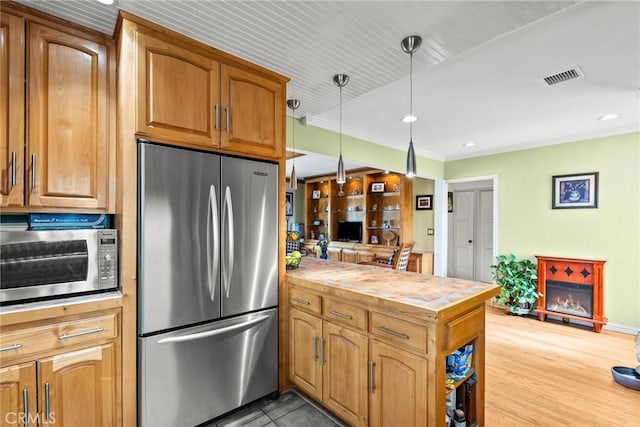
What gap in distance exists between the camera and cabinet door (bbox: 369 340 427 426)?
5.02 ft

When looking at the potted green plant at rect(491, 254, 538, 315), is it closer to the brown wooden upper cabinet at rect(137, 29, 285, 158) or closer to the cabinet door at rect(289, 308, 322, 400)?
the cabinet door at rect(289, 308, 322, 400)

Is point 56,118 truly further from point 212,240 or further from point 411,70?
point 411,70

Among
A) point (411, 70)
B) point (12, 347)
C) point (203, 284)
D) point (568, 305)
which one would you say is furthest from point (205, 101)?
point (568, 305)

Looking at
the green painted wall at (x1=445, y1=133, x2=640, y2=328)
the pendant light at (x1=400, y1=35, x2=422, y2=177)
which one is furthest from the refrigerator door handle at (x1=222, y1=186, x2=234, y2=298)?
the green painted wall at (x1=445, y1=133, x2=640, y2=328)

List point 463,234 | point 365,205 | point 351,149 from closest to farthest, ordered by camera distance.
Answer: point 351,149, point 365,205, point 463,234

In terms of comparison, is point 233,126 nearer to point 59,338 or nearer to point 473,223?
point 59,338

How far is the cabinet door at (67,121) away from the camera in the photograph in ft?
5.31

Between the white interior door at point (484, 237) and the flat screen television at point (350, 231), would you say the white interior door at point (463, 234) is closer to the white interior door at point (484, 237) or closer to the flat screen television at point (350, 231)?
the white interior door at point (484, 237)

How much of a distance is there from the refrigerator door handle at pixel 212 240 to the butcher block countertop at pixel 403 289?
586 millimetres

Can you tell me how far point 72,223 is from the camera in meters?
1.80

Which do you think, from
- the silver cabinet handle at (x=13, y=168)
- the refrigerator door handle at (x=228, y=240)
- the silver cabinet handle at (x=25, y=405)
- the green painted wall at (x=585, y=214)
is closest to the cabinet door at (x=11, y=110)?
the silver cabinet handle at (x=13, y=168)

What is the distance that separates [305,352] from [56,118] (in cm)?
210

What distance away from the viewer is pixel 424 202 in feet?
19.6

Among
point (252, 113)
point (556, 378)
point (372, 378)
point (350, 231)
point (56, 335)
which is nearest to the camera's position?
point (56, 335)
